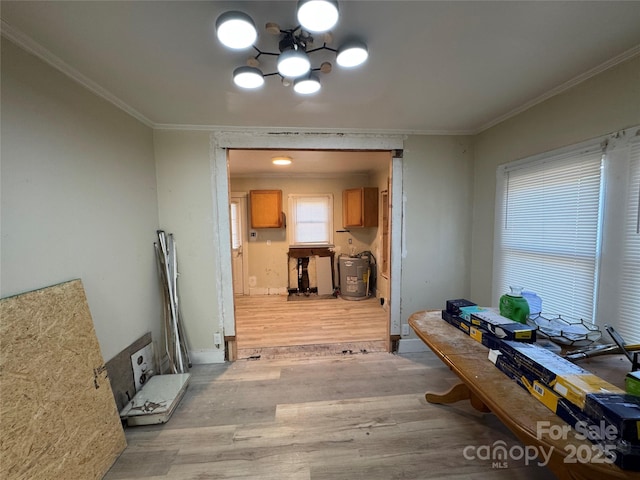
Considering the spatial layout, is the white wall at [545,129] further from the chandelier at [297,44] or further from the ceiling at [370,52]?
the chandelier at [297,44]

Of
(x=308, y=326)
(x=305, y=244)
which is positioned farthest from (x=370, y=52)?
(x=305, y=244)

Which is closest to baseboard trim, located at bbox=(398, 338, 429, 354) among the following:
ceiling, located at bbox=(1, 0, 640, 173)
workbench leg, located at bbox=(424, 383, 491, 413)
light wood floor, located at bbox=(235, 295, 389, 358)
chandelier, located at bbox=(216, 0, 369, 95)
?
light wood floor, located at bbox=(235, 295, 389, 358)

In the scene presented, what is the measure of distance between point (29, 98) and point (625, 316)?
3448mm

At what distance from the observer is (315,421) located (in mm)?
1795

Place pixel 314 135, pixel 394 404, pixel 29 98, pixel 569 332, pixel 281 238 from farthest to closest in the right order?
1. pixel 281 238
2. pixel 314 135
3. pixel 394 404
4. pixel 569 332
5. pixel 29 98

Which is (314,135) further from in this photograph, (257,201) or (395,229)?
(257,201)

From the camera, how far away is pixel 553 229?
5.97 ft

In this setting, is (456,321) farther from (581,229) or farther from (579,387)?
(581,229)

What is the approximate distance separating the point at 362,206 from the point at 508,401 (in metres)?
3.89

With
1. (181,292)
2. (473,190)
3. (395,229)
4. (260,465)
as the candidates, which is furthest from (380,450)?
(473,190)

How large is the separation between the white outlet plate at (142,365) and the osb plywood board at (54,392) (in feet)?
1.49

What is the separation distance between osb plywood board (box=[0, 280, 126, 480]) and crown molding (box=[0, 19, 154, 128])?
122 cm

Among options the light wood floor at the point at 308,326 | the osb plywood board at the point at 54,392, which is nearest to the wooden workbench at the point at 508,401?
the light wood floor at the point at 308,326

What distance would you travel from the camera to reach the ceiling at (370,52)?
1.07 metres
